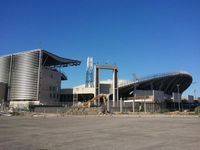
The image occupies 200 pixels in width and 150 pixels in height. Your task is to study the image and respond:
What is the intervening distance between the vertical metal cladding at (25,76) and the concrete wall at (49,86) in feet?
9.47

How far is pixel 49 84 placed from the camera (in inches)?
3241

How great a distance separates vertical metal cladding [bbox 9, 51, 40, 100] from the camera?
76438 millimetres

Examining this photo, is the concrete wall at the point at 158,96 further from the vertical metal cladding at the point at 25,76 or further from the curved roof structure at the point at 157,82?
the vertical metal cladding at the point at 25,76

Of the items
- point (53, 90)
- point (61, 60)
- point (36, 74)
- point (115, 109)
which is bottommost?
point (115, 109)

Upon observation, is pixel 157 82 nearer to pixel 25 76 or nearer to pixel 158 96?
pixel 158 96

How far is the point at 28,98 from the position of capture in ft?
249

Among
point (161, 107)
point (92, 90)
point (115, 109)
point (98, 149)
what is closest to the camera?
point (98, 149)

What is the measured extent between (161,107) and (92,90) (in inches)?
1123

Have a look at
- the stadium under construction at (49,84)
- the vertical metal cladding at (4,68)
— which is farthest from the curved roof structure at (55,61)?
the vertical metal cladding at (4,68)

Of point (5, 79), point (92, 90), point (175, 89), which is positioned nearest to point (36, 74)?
point (5, 79)

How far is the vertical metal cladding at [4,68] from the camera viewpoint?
84.8 metres

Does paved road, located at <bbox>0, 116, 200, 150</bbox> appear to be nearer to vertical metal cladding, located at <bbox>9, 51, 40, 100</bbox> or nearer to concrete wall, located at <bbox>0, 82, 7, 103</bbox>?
vertical metal cladding, located at <bbox>9, 51, 40, 100</bbox>

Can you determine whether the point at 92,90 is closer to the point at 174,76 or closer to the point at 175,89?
the point at 174,76

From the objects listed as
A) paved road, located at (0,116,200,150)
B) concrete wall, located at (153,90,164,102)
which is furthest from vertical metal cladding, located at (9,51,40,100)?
paved road, located at (0,116,200,150)
